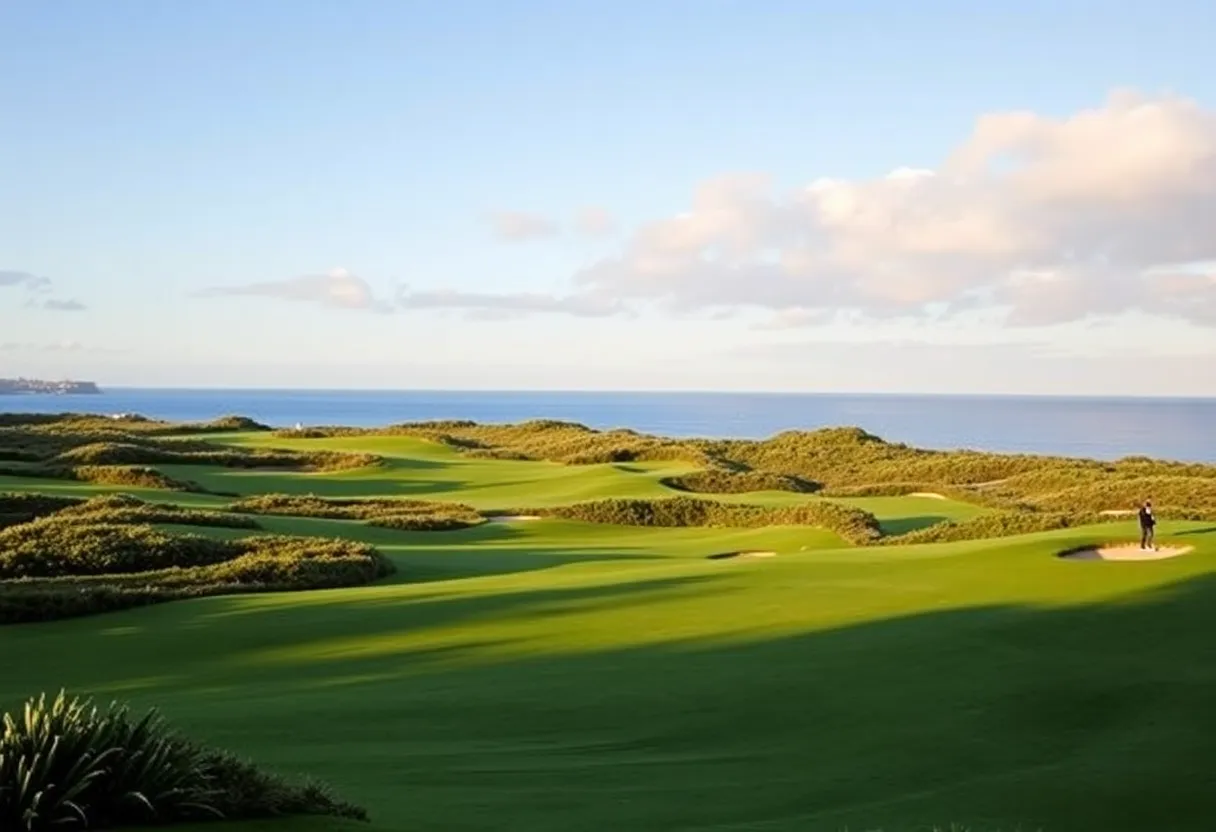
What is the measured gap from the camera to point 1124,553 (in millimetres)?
20422

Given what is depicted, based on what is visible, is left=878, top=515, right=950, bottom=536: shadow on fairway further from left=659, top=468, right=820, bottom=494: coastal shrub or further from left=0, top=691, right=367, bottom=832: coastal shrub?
left=0, top=691, right=367, bottom=832: coastal shrub

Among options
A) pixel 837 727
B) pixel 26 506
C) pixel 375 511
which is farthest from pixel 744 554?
pixel 837 727

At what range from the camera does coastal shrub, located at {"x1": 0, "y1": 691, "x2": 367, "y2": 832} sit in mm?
Answer: 5863

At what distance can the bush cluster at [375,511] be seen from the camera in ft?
102

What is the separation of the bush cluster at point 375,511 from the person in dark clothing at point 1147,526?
15.8m

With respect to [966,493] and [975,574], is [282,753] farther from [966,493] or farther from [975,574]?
[966,493]

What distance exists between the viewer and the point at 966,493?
40438 mm

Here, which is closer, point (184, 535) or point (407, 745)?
point (407, 745)

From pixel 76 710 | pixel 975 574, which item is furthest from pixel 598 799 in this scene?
pixel 975 574

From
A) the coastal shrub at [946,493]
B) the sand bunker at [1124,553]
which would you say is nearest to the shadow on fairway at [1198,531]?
the sand bunker at [1124,553]

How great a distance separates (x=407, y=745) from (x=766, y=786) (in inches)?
110

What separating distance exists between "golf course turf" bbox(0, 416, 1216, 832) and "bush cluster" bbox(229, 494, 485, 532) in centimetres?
716

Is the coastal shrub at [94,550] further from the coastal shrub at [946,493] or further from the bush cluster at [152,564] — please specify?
the coastal shrub at [946,493]

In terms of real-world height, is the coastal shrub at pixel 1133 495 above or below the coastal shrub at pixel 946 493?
above
